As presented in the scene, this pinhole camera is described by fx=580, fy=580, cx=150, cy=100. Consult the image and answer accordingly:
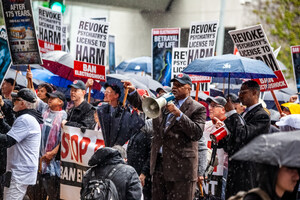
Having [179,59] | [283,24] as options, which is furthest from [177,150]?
[283,24]

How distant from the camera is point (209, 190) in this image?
362 inches

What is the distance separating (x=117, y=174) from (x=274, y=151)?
8.13ft

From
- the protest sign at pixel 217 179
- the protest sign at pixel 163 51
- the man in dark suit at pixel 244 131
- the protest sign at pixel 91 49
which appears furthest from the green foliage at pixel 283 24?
the man in dark suit at pixel 244 131

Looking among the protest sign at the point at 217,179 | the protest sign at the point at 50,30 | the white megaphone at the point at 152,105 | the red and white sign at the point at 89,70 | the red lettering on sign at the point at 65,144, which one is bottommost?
the protest sign at the point at 217,179

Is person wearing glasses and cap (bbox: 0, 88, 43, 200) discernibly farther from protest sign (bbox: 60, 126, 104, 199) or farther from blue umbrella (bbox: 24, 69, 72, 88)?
blue umbrella (bbox: 24, 69, 72, 88)

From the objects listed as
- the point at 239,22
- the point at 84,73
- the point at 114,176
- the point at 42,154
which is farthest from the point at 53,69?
the point at 239,22

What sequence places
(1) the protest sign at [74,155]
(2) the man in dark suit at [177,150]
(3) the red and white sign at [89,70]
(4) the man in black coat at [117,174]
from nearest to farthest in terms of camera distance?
1. (4) the man in black coat at [117,174]
2. (2) the man in dark suit at [177,150]
3. (1) the protest sign at [74,155]
4. (3) the red and white sign at [89,70]

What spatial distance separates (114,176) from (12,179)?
2.61 m

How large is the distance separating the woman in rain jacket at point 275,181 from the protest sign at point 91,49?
7172 mm

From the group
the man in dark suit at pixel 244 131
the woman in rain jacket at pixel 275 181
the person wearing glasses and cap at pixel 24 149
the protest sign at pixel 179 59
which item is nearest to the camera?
the woman in rain jacket at pixel 275 181

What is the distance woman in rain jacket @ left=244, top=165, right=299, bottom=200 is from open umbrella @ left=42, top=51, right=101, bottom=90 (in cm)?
883

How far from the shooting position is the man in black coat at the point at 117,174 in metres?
5.66

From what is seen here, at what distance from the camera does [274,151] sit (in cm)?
348

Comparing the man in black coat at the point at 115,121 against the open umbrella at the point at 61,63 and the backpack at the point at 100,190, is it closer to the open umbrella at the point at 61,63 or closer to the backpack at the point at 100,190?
the backpack at the point at 100,190
